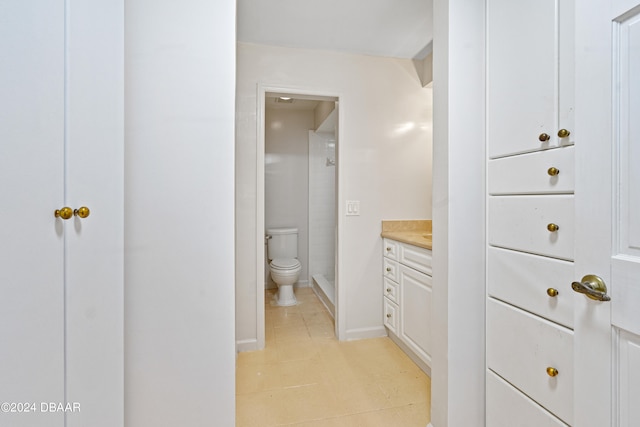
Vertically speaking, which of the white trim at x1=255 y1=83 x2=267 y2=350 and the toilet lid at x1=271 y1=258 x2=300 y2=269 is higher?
the white trim at x1=255 y1=83 x2=267 y2=350

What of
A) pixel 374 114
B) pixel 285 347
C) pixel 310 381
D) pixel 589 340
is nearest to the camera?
pixel 589 340

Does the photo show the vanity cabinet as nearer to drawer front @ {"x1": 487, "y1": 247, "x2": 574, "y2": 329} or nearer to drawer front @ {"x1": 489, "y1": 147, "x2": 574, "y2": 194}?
drawer front @ {"x1": 487, "y1": 247, "x2": 574, "y2": 329}

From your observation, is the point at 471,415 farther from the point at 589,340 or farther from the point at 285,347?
the point at 285,347

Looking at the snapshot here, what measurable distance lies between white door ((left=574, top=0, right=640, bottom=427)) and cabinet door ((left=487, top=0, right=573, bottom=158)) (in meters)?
0.14

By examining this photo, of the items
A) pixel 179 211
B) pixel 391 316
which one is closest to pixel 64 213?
pixel 179 211

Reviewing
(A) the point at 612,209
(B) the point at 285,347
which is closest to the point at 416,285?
(B) the point at 285,347

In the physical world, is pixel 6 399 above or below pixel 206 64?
below

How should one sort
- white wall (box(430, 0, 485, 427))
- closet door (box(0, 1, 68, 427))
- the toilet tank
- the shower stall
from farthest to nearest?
the shower stall, the toilet tank, white wall (box(430, 0, 485, 427)), closet door (box(0, 1, 68, 427))

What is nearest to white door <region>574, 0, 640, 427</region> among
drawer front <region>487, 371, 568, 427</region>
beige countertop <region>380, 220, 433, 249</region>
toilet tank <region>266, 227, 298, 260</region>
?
drawer front <region>487, 371, 568, 427</region>

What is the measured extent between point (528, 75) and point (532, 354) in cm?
104

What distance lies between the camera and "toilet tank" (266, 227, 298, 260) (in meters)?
3.66

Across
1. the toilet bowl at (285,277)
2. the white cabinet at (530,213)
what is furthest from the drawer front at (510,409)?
the toilet bowl at (285,277)

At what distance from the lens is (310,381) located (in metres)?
1.85

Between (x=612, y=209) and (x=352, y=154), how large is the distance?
1802 millimetres
